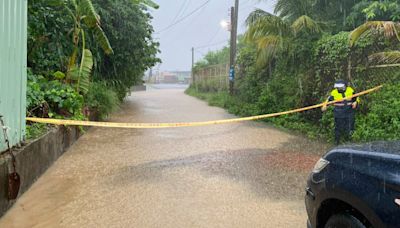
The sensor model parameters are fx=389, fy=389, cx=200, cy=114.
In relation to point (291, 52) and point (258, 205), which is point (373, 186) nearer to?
point (258, 205)

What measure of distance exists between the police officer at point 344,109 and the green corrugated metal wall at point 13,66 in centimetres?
600

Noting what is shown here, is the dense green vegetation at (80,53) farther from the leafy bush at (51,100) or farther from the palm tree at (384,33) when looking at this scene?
the palm tree at (384,33)

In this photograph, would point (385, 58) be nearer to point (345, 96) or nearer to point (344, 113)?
point (345, 96)

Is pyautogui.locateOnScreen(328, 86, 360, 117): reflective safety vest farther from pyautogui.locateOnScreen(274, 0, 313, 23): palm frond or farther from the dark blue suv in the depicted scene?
pyautogui.locateOnScreen(274, 0, 313, 23): palm frond

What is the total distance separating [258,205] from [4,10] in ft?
12.7

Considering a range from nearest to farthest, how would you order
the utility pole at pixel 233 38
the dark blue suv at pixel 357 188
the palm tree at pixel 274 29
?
the dark blue suv at pixel 357 188 < the palm tree at pixel 274 29 < the utility pole at pixel 233 38

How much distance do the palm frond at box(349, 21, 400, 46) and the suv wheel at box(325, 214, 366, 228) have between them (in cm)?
646

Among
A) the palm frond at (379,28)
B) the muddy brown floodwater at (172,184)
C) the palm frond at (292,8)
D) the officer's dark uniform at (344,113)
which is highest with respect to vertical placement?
the palm frond at (292,8)

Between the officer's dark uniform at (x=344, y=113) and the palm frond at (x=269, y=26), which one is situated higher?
the palm frond at (x=269, y=26)

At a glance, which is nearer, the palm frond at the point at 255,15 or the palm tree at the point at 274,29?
the palm tree at the point at 274,29

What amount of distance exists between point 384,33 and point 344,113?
2.00 metres

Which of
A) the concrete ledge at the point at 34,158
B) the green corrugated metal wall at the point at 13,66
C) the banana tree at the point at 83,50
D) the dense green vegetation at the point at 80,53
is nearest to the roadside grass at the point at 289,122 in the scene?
the dense green vegetation at the point at 80,53

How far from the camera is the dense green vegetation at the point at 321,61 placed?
8.19 meters

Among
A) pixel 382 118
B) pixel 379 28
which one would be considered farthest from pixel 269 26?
pixel 382 118
